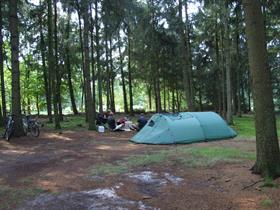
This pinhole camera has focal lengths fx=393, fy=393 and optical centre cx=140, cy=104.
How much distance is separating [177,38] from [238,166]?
23.3m

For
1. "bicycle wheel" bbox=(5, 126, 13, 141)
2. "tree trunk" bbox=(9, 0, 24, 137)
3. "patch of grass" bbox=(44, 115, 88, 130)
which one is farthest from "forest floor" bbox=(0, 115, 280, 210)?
"patch of grass" bbox=(44, 115, 88, 130)

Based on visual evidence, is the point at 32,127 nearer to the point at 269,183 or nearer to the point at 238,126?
the point at 238,126

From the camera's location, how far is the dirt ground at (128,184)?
5672 millimetres

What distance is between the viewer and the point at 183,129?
1346 centimetres

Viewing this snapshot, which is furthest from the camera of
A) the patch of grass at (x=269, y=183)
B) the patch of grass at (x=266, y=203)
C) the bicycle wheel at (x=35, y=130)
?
the bicycle wheel at (x=35, y=130)

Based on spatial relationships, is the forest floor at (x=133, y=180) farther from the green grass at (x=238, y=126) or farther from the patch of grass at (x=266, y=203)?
the green grass at (x=238, y=126)

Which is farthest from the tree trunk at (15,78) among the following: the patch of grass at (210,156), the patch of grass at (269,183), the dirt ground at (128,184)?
the patch of grass at (269,183)

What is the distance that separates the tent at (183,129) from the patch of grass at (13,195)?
23.0ft

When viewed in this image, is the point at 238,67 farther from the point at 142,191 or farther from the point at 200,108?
the point at 142,191

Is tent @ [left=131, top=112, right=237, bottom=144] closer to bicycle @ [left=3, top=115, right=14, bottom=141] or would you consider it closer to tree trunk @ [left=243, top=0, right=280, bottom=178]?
bicycle @ [left=3, top=115, right=14, bottom=141]

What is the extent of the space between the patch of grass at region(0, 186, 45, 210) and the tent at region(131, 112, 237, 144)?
702 cm

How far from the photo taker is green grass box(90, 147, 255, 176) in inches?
334

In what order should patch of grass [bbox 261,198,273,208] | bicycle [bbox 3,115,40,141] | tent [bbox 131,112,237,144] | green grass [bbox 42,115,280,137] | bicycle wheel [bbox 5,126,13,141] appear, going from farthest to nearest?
green grass [bbox 42,115,280,137] → bicycle [bbox 3,115,40,141] → bicycle wheel [bbox 5,126,13,141] → tent [bbox 131,112,237,144] → patch of grass [bbox 261,198,273,208]

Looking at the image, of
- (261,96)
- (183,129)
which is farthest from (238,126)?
(261,96)
